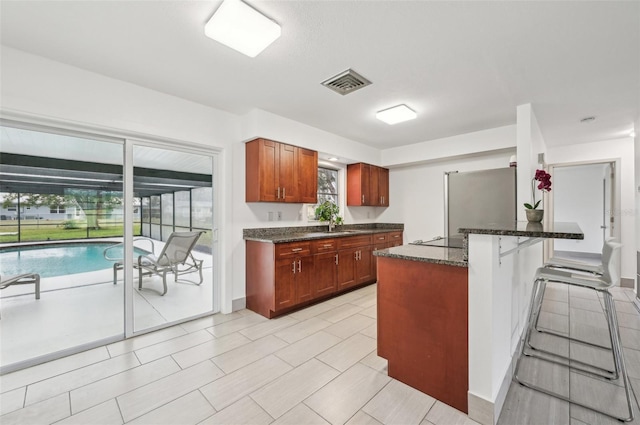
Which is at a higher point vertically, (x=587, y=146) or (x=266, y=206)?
(x=587, y=146)

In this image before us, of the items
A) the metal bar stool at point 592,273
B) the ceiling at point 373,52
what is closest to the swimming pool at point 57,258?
the ceiling at point 373,52

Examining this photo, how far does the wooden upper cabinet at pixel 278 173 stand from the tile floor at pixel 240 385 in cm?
161

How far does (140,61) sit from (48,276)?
2.10 metres

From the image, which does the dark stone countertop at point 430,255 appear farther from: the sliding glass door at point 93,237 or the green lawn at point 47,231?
the green lawn at point 47,231

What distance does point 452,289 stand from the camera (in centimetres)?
174

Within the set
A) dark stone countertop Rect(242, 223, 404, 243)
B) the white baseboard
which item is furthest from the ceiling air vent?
the white baseboard

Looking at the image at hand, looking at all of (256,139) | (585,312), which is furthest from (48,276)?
(585,312)

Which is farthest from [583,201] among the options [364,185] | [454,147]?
[364,185]

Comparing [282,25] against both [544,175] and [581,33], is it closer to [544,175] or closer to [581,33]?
[581,33]

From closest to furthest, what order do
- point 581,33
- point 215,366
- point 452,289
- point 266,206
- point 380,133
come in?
1. point 452,289
2. point 581,33
3. point 215,366
4. point 266,206
5. point 380,133

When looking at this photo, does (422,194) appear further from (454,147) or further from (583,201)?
(583,201)

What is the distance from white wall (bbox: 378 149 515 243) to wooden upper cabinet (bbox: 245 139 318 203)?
2304 millimetres

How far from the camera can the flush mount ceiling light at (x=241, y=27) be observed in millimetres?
1650

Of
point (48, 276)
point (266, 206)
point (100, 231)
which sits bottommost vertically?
point (48, 276)
